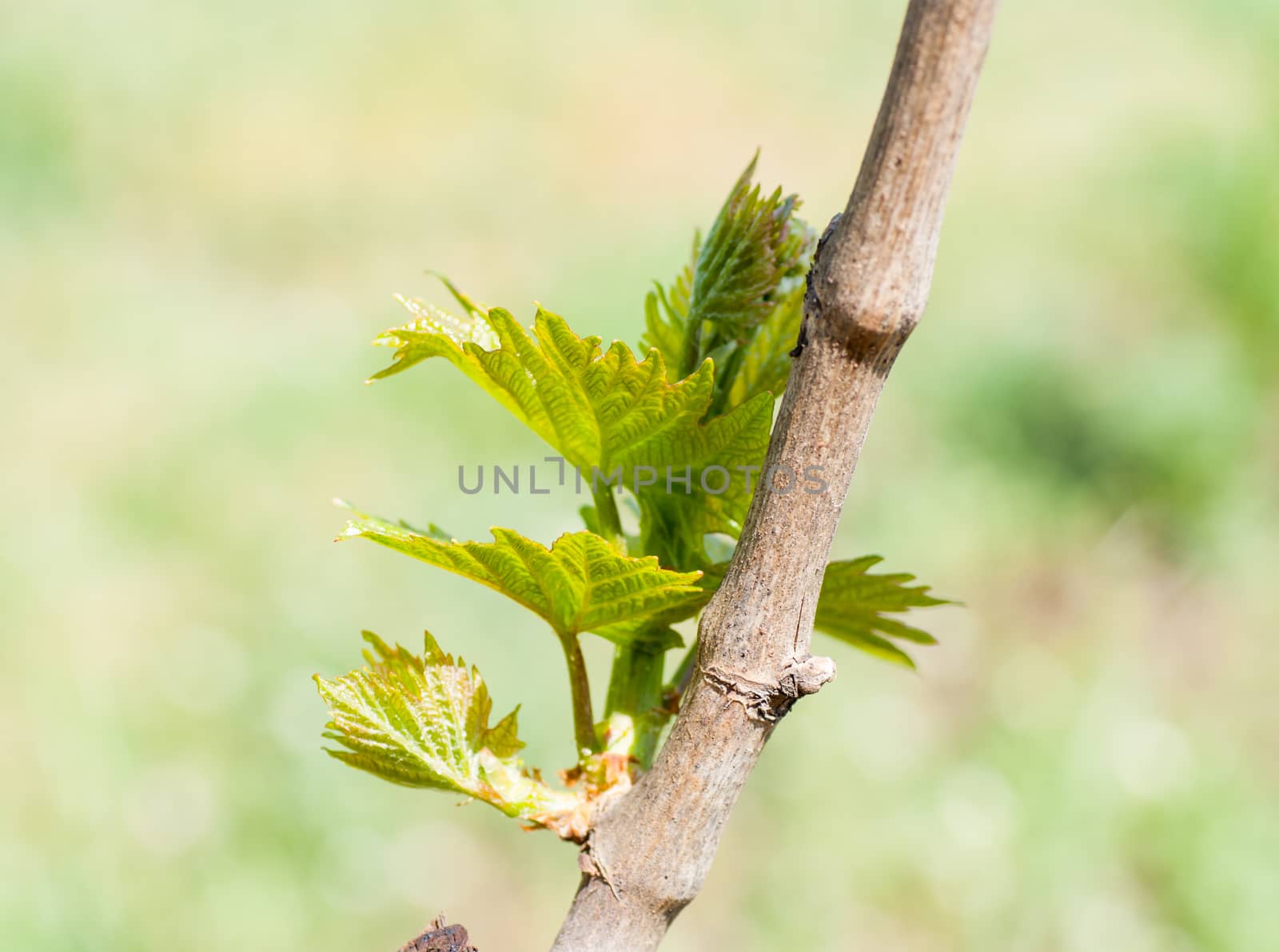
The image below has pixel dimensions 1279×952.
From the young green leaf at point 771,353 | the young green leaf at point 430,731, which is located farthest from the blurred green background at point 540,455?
the young green leaf at point 771,353

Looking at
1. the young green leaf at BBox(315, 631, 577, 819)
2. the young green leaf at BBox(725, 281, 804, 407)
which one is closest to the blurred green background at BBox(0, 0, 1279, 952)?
the young green leaf at BBox(315, 631, 577, 819)

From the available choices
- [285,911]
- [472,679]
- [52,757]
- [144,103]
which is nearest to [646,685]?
[472,679]

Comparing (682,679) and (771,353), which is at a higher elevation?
(771,353)

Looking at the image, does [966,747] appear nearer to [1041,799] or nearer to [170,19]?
[1041,799]

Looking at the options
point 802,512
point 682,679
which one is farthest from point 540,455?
point 802,512

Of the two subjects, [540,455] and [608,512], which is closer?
[608,512]

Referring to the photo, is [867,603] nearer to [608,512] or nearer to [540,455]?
[608,512]
